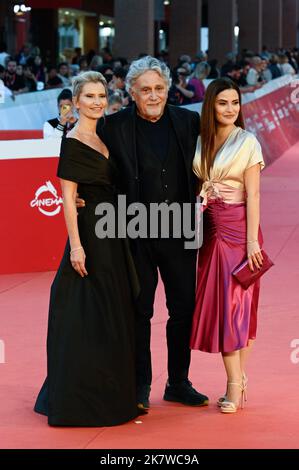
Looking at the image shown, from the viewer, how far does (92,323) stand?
6.43m

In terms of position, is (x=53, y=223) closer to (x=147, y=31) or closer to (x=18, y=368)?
(x=18, y=368)

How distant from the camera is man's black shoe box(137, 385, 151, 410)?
6.64 m

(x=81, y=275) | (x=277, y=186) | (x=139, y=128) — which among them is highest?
(x=139, y=128)

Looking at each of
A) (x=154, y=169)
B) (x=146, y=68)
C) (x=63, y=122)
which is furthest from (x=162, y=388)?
(x=63, y=122)

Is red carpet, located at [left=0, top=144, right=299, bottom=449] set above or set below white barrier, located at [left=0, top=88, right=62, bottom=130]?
below

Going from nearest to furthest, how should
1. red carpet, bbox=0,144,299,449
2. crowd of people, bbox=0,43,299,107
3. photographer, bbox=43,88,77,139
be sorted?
1. red carpet, bbox=0,144,299,449
2. photographer, bbox=43,88,77,139
3. crowd of people, bbox=0,43,299,107

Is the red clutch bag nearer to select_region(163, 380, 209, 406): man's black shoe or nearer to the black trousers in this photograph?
the black trousers

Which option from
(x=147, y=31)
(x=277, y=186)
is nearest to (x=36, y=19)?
(x=147, y=31)

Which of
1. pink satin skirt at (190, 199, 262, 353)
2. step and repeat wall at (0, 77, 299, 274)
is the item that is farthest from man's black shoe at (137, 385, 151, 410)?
step and repeat wall at (0, 77, 299, 274)

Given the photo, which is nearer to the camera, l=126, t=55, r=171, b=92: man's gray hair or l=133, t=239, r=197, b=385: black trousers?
l=126, t=55, r=171, b=92: man's gray hair

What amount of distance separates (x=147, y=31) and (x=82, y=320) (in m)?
21.5

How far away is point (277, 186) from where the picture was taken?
1895cm

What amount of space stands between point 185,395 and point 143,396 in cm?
28

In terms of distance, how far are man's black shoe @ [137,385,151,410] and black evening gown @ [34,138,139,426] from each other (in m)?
0.14
